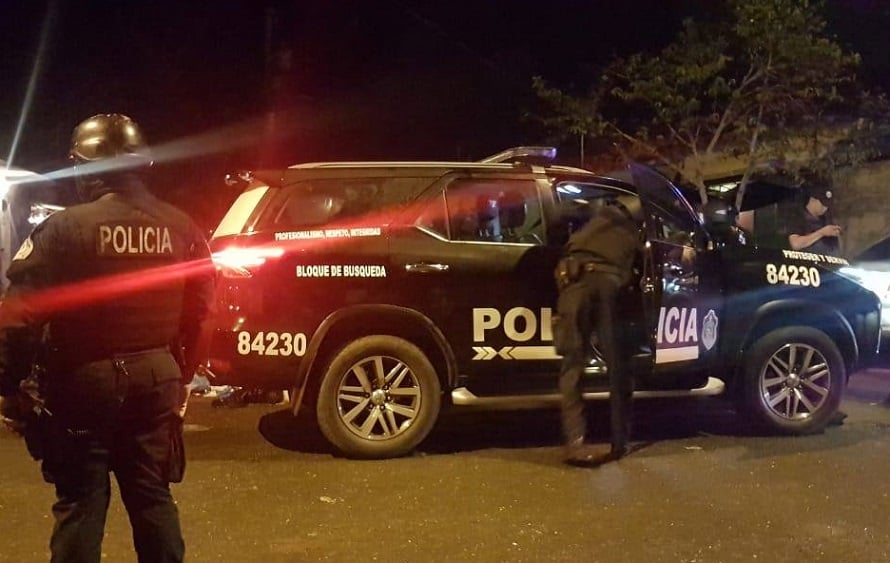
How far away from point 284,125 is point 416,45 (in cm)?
368

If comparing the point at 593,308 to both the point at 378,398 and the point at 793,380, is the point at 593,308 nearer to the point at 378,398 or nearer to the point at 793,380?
the point at 378,398

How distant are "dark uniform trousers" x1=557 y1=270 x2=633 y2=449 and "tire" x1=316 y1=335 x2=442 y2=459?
840 millimetres

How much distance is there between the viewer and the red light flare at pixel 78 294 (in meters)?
2.93

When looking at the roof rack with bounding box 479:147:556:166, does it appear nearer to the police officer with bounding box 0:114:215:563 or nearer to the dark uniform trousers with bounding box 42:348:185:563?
the police officer with bounding box 0:114:215:563

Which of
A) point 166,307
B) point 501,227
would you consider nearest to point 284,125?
point 501,227

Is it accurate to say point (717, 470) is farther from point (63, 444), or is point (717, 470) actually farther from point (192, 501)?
point (63, 444)

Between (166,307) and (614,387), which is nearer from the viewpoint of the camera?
(166,307)

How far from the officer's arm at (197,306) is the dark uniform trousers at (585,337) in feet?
9.03

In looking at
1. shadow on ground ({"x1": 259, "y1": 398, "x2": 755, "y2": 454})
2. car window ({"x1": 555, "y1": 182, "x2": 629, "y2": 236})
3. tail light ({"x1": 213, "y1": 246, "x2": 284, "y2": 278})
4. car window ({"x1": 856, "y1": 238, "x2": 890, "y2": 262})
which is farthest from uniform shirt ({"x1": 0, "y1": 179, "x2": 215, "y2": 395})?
car window ({"x1": 856, "y1": 238, "x2": 890, "y2": 262})

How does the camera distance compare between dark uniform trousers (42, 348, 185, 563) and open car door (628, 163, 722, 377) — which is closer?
dark uniform trousers (42, 348, 185, 563)

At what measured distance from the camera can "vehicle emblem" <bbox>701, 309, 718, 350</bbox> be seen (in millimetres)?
6410

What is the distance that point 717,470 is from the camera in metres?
5.75

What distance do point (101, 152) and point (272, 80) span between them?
1503 cm

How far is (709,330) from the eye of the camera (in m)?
6.43
